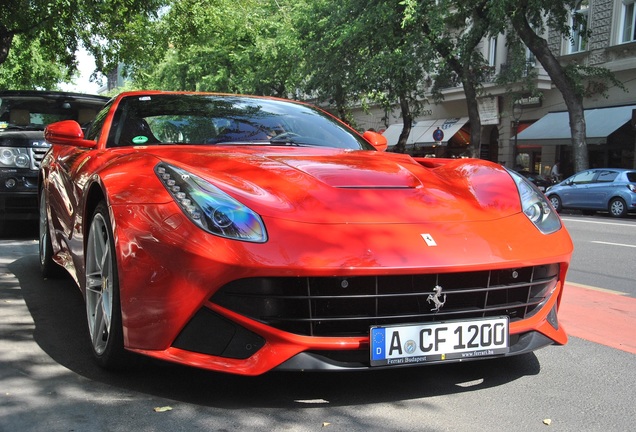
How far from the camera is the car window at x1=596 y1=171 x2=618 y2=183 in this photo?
1864cm

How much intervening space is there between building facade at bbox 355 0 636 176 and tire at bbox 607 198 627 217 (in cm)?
419

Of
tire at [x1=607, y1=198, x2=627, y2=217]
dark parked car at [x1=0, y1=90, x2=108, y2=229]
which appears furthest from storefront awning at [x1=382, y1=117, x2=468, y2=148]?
dark parked car at [x1=0, y1=90, x2=108, y2=229]

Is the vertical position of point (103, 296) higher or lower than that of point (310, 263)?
lower

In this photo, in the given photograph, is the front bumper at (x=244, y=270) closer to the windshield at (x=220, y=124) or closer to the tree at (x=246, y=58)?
the windshield at (x=220, y=124)

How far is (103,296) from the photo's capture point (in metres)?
3.09

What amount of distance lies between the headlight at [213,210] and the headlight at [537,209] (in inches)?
52.7

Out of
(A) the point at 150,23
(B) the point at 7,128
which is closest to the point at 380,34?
(A) the point at 150,23

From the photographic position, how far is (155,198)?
8.94 ft

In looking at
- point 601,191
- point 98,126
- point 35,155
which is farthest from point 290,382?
point 601,191

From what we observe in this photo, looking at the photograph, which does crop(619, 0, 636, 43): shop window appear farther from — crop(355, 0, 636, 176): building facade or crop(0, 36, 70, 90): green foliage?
crop(0, 36, 70, 90): green foliage

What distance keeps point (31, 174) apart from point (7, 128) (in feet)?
2.96

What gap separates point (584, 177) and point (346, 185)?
18240 mm

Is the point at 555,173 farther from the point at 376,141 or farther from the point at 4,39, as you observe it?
the point at 376,141

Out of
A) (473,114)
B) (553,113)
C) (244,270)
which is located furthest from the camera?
(553,113)
